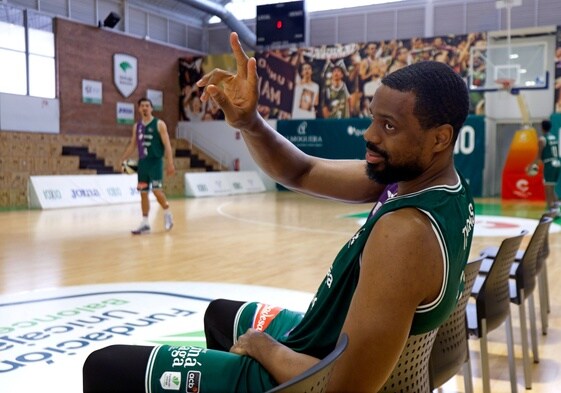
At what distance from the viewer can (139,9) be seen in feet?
70.3

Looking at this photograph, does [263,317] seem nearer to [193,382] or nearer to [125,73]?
[193,382]

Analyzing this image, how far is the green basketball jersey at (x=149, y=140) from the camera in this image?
8.56m

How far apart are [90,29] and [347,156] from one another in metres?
9.04

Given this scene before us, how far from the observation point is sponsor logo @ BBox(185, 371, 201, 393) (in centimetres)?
148

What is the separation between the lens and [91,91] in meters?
19.2

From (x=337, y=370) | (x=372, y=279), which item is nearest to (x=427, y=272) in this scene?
(x=372, y=279)

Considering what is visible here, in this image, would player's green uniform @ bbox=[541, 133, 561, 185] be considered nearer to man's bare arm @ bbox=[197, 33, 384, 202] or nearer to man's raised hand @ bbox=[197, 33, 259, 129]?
man's bare arm @ bbox=[197, 33, 384, 202]

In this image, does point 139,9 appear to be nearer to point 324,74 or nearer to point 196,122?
point 196,122

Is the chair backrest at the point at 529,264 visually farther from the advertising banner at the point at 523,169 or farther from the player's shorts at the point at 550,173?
the advertising banner at the point at 523,169

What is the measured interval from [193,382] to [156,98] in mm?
20986

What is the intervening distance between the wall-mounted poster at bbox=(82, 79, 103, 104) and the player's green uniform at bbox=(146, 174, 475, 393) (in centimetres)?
1873

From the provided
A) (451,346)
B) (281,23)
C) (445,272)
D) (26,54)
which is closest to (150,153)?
(451,346)

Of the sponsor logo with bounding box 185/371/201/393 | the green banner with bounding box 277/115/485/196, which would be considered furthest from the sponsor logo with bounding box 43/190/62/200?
the sponsor logo with bounding box 185/371/201/393

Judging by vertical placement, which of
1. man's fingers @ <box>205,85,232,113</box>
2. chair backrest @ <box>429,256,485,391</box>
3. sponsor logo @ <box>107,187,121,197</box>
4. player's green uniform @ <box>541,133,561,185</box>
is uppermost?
man's fingers @ <box>205,85,232,113</box>
